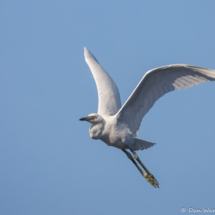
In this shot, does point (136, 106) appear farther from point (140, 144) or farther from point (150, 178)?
point (150, 178)

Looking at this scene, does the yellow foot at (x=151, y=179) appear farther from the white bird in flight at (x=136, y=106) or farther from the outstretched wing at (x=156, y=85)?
the outstretched wing at (x=156, y=85)

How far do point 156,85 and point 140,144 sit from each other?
2.08 metres

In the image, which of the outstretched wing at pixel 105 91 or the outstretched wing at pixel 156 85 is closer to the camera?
the outstretched wing at pixel 156 85

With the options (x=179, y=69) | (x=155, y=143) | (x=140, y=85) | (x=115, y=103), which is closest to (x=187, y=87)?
(x=179, y=69)

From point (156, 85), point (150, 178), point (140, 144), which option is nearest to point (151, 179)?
point (150, 178)

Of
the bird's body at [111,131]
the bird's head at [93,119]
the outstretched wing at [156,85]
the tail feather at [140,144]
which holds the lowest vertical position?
the tail feather at [140,144]

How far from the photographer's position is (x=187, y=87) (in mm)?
10859

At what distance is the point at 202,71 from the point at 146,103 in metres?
2.00

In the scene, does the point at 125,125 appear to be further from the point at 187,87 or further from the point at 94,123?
the point at 187,87

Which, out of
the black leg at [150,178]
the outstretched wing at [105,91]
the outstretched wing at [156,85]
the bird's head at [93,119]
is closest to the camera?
the outstretched wing at [156,85]

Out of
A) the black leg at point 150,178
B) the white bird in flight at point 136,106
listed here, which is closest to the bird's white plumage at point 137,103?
the white bird in flight at point 136,106

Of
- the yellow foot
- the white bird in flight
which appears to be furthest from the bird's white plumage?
the yellow foot

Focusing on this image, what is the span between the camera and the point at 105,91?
13.4 metres

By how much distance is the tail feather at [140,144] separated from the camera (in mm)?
12125
